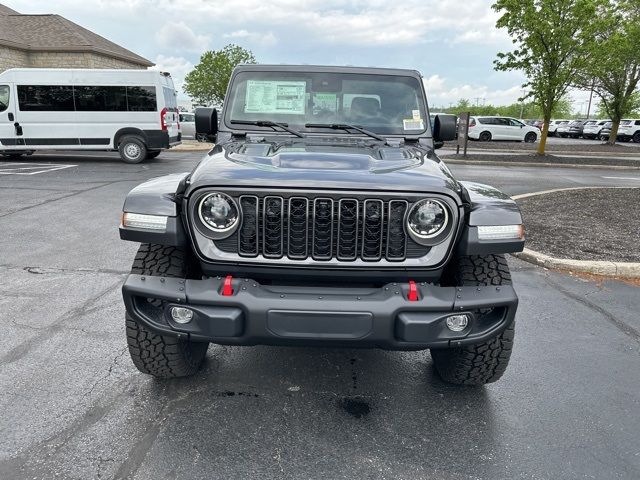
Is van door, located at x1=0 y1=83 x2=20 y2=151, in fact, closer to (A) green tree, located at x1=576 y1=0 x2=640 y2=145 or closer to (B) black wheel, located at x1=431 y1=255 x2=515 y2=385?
(B) black wheel, located at x1=431 y1=255 x2=515 y2=385

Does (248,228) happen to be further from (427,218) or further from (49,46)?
(49,46)

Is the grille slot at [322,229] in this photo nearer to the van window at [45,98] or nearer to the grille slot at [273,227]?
the grille slot at [273,227]

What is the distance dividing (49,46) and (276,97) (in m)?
25.6

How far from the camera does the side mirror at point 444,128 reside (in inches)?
146

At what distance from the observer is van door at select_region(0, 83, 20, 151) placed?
1344 centimetres

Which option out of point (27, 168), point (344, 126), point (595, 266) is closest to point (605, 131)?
point (595, 266)

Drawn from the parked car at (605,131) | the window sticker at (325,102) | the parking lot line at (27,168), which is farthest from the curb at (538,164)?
the parked car at (605,131)

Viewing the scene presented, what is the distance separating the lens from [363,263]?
236cm

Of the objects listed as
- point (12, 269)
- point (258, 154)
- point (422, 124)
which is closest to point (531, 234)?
point (422, 124)

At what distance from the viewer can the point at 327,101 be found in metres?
3.63

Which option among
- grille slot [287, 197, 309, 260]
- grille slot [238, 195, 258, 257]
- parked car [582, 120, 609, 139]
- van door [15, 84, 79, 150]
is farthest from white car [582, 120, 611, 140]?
grille slot [238, 195, 258, 257]

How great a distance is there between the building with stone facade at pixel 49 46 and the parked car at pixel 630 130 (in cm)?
3303

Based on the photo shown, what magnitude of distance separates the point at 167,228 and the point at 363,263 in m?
0.99

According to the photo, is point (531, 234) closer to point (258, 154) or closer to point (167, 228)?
point (258, 154)
